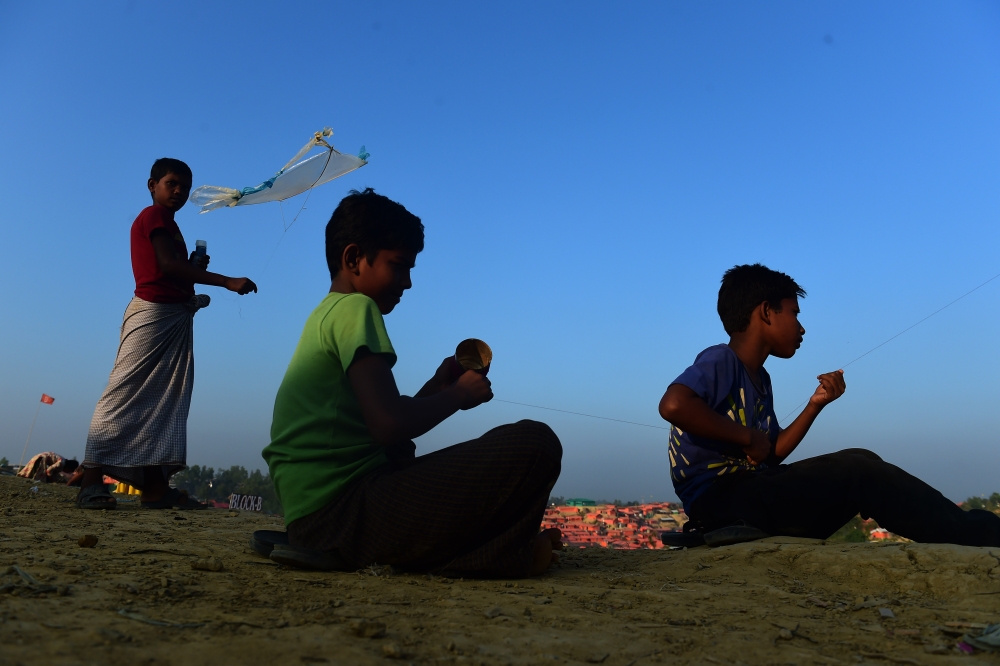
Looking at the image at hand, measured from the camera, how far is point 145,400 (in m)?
4.63

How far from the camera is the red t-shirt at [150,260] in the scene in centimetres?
463

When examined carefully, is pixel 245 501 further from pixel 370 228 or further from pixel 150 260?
pixel 370 228

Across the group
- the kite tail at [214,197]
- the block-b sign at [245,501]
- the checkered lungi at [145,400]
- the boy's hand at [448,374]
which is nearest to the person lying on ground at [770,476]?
the boy's hand at [448,374]

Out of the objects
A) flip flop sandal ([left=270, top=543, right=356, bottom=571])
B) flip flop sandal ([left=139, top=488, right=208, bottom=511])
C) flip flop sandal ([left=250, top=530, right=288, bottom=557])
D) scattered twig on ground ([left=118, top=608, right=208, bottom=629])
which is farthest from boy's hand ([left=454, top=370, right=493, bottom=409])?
flip flop sandal ([left=139, top=488, right=208, bottom=511])

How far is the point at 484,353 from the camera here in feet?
8.86

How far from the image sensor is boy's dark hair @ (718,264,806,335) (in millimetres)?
3578

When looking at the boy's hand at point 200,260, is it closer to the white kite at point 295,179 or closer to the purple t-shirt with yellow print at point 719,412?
the white kite at point 295,179

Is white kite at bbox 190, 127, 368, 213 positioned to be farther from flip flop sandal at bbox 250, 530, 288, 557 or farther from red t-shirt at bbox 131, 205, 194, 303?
flip flop sandal at bbox 250, 530, 288, 557

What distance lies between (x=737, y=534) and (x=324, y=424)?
1906 mm

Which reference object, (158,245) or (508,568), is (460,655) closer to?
(508,568)

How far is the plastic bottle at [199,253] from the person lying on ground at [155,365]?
80 millimetres

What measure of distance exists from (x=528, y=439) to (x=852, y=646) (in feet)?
3.54

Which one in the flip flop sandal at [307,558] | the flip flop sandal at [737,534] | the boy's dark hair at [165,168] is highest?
the boy's dark hair at [165,168]

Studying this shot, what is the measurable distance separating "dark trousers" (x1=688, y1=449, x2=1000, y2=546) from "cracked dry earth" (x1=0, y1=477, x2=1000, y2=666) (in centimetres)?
20
